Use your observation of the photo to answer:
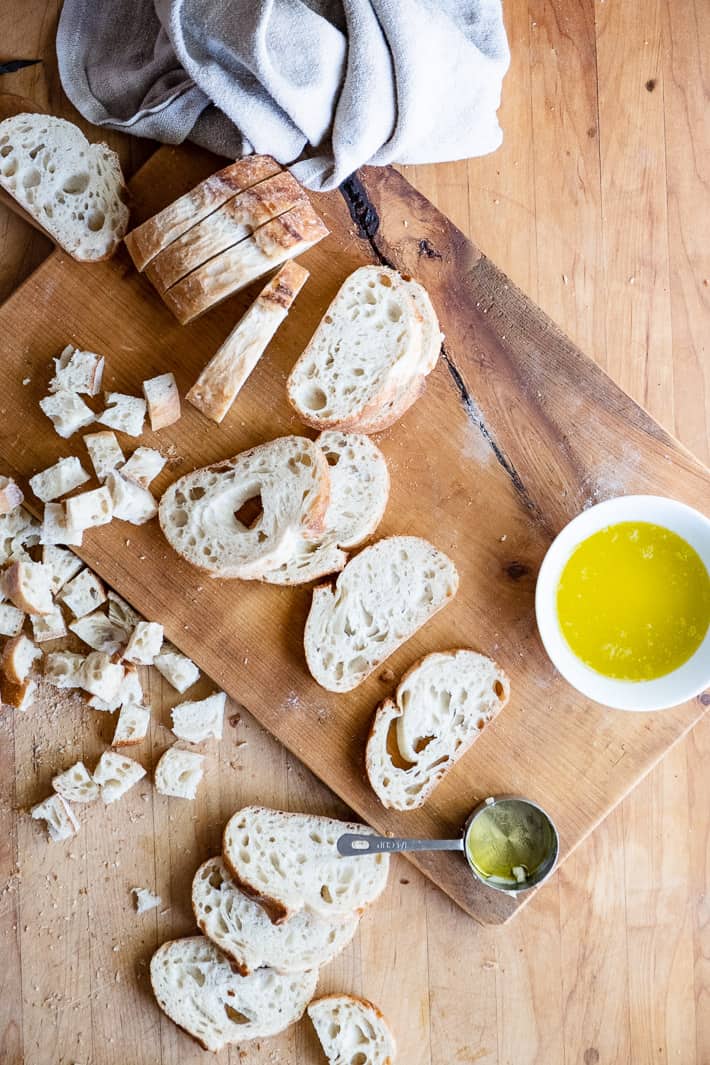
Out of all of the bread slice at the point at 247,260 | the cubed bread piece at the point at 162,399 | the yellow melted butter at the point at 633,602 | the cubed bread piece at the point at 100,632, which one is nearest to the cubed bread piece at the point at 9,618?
the cubed bread piece at the point at 100,632

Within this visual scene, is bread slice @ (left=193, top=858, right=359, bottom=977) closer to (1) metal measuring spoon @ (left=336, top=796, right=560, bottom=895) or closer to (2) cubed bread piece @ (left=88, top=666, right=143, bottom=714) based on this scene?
(1) metal measuring spoon @ (left=336, top=796, right=560, bottom=895)

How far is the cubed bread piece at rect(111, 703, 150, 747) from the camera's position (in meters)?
2.29

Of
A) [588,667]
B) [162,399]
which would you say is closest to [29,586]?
[162,399]

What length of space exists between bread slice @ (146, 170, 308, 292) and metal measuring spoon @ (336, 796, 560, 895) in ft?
4.52

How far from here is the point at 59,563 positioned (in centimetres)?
227

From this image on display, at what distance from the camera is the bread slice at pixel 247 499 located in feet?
6.98

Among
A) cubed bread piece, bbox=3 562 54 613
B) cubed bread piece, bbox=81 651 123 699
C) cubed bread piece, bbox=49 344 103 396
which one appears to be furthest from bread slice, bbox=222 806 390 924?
cubed bread piece, bbox=49 344 103 396

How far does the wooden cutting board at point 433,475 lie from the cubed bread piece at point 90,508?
2.6 inches

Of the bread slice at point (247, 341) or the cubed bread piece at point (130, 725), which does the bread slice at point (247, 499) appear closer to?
the bread slice at point (247, 341)

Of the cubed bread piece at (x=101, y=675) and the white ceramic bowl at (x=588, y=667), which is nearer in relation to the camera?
the white ceramic bowl at (x=588, y=667)

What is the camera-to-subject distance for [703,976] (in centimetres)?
238

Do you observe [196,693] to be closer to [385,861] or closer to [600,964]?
[385,861]

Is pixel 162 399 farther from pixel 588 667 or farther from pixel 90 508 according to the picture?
pixel 588 667

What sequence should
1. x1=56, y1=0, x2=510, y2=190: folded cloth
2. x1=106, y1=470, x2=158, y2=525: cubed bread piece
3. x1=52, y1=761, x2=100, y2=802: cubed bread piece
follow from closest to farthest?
x1=56, y1=0, x2=510, y2=190: folded cloth
x1=106, y1=470, x2=158, y2=525: cubed bread piece
x1=52, y1=761, x2=100, y2=802: cubed bread piece
